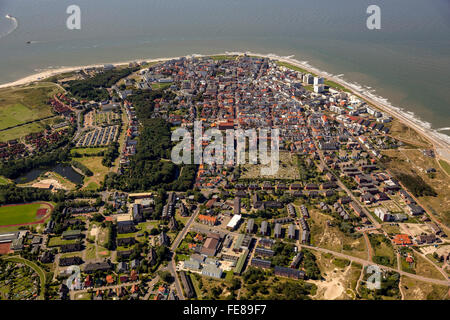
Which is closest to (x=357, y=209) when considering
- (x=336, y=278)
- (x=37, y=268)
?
(x=336, y=278)

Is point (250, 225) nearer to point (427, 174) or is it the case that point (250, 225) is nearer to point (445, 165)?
point (427, 174)

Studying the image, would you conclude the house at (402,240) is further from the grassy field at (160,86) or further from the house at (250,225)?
the grassy field at (160,86)

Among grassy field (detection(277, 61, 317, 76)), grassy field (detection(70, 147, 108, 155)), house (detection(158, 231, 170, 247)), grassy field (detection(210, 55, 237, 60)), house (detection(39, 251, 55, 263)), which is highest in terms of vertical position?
grassy field (detection(210, 55, 237, 60))

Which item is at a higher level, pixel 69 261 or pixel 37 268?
pixel 69 261

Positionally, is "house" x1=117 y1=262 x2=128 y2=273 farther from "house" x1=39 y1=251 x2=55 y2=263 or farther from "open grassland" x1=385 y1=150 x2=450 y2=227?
"open grassland" x1=385 y1=150 x2=450 y2=227

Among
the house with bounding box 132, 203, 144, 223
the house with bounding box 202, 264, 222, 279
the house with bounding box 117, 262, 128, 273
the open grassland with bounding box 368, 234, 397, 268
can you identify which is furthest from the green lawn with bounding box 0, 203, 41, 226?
the open grassland with bounding box 368, 234, 397, 268

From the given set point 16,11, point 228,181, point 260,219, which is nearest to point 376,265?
point 260,219
